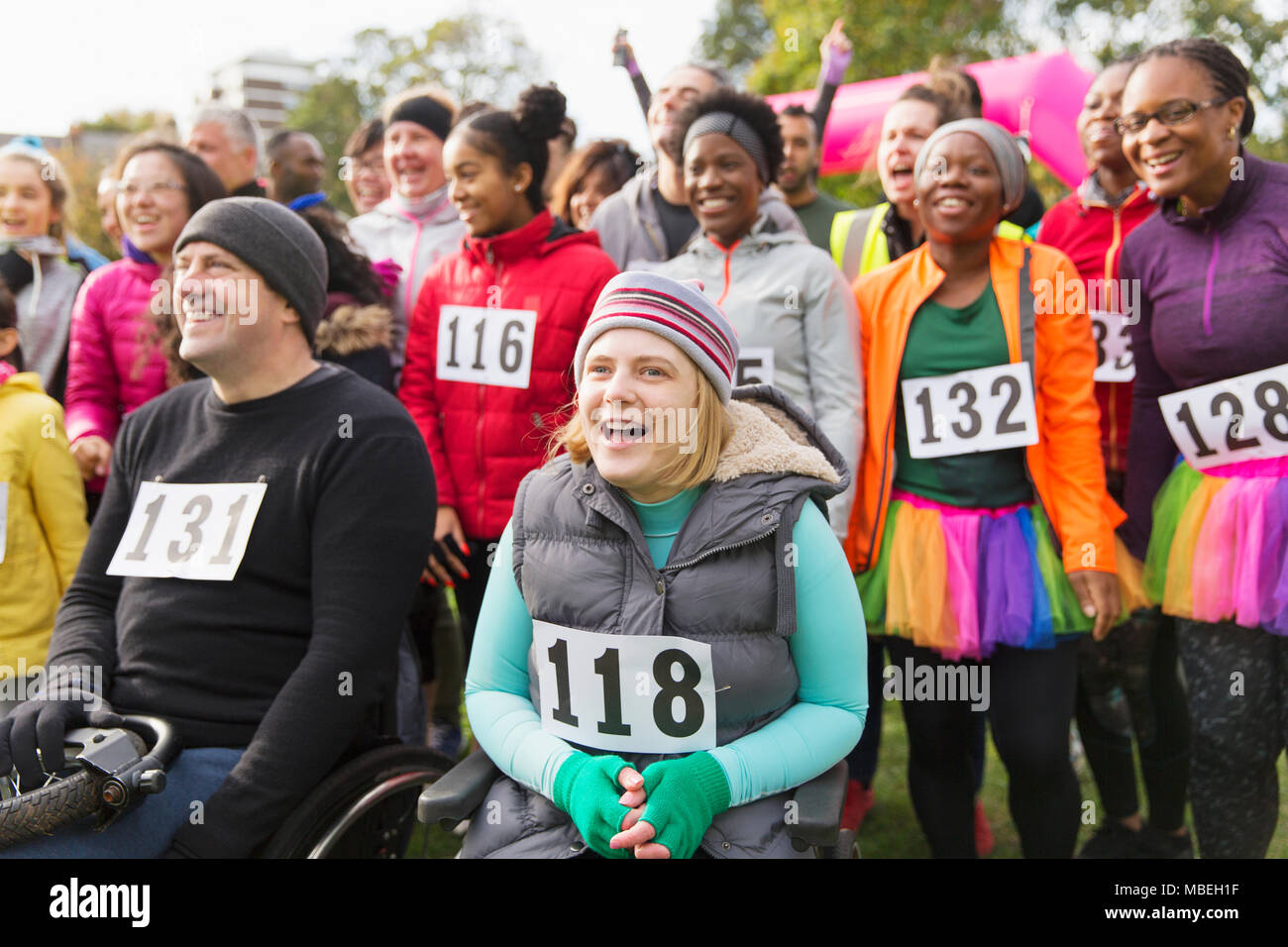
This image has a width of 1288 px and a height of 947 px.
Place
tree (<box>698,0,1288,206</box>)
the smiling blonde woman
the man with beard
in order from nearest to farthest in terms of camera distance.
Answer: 1. the smiling blonde woman
2. the man with beard
3. tree (<box>698,0,1288,206</box>)

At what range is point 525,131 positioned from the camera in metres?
3.57

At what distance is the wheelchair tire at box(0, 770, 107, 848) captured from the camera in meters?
2.03

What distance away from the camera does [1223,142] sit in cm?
279

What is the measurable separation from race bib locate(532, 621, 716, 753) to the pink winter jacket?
211cm

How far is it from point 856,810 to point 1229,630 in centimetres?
137

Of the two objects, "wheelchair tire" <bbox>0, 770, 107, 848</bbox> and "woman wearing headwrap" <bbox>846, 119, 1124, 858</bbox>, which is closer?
"wheelchair tire" <bbox>0, 770, 107, 848</bbox>

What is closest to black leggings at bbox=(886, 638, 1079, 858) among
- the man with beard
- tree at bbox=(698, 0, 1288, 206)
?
the man with beard

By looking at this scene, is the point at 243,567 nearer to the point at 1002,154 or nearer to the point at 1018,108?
the point at 1002,154

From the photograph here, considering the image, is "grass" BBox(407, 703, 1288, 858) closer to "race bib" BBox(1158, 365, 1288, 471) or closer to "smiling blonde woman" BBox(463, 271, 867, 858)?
"race bib" BBox(1158, 365, 1288, 471)

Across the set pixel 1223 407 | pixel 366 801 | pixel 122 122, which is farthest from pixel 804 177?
pixel 122 122

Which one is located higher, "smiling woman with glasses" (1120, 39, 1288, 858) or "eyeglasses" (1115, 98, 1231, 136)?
"eyeglasses" (1115, 98, 1231, 136)
